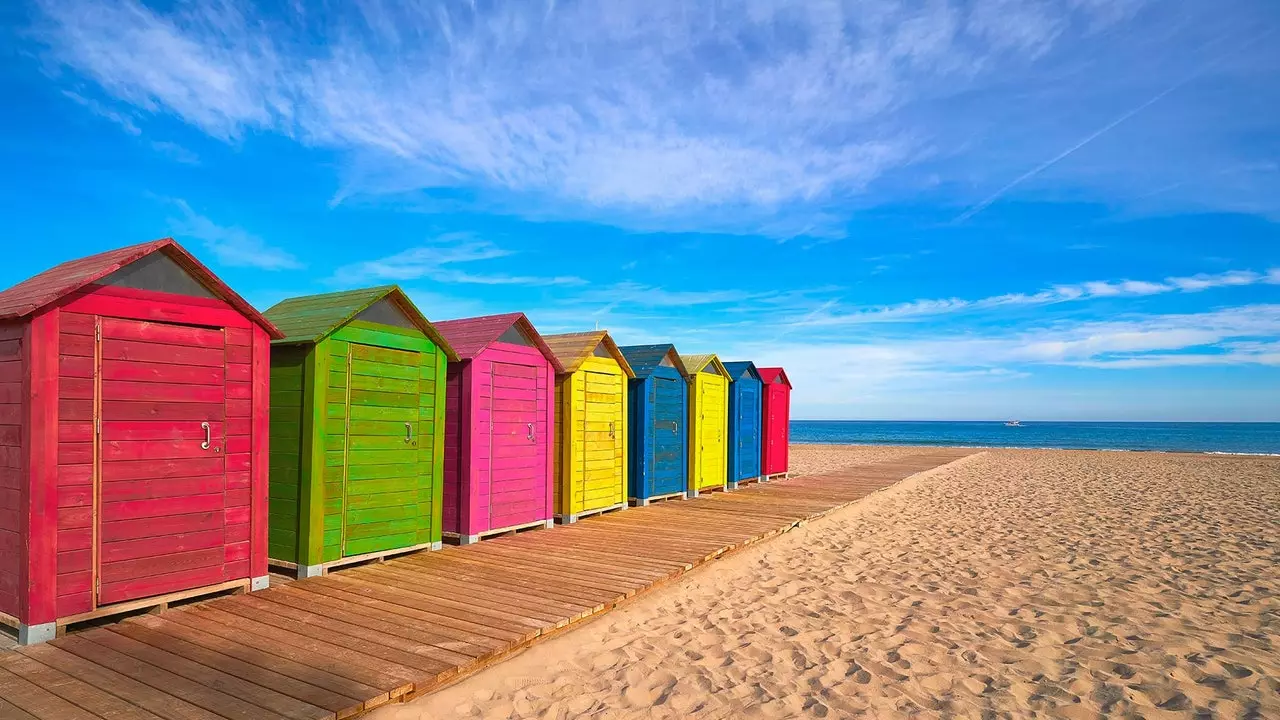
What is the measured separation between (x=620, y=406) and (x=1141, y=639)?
6.73 m

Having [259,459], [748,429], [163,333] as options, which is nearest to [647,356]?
[748,429]

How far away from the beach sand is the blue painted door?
269 cm

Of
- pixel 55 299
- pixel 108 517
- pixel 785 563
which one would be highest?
pixel 55 299

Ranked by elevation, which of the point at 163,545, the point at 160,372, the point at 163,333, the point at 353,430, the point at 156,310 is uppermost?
the point at 156,310

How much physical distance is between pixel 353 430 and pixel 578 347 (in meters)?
3.77

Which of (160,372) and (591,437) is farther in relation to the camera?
(591,437)

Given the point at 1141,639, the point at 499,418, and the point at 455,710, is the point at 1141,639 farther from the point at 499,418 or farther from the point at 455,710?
the point at 499,418

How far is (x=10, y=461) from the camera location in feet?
15.5

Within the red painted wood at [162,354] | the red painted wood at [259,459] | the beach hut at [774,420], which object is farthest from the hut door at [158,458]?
the beach hut at [774,420]

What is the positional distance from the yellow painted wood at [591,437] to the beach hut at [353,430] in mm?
2240

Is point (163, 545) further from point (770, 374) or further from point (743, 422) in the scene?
point (770, 374)

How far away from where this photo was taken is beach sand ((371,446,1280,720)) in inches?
164

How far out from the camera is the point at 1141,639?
529 cm

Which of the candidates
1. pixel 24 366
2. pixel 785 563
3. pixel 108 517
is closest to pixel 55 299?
pixel 24 366
